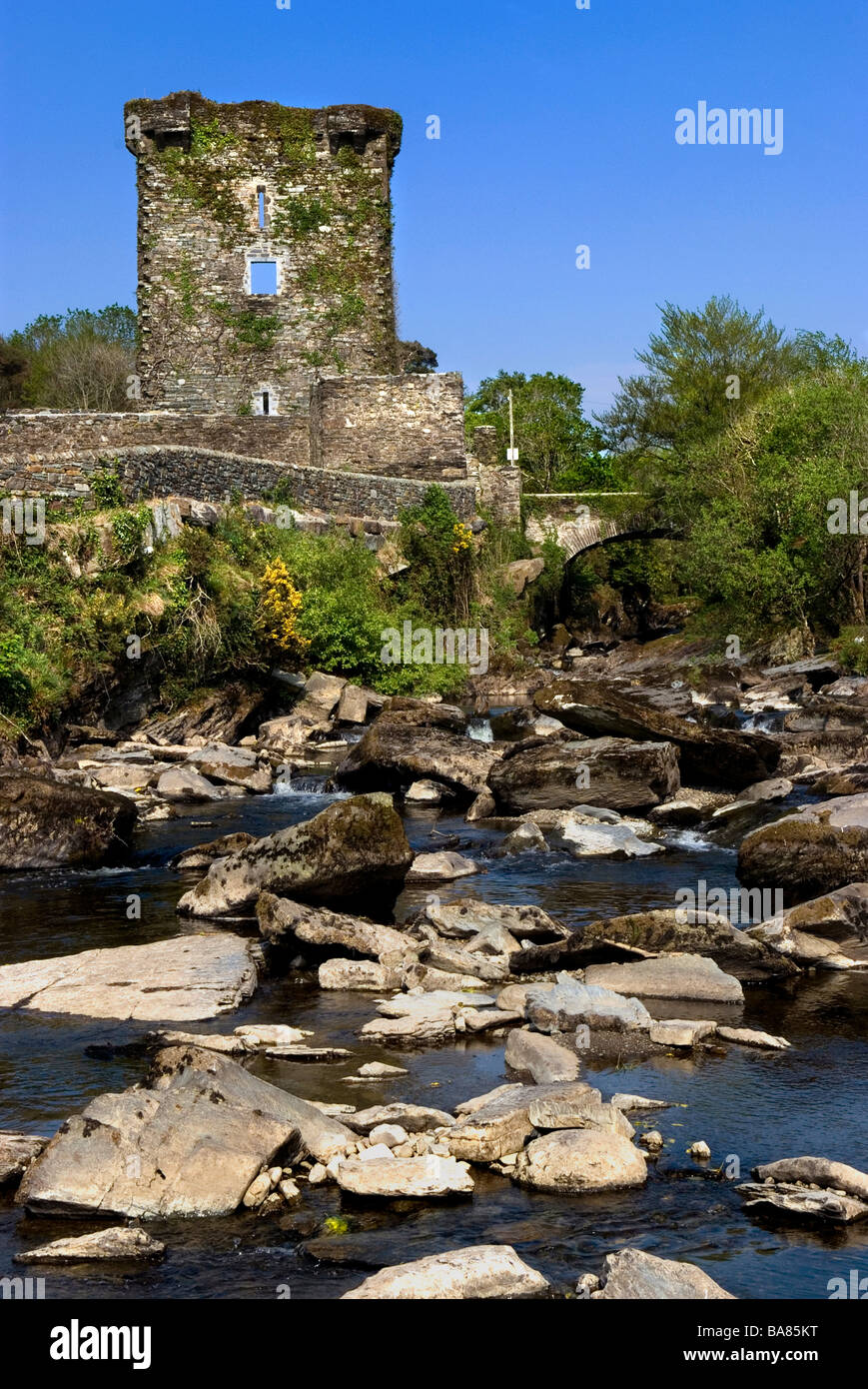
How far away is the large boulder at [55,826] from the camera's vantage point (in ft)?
49.0

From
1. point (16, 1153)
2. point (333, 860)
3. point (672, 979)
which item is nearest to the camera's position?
point (16, 1153)

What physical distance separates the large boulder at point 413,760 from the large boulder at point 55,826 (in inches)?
186

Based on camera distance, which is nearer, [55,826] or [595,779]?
[55,826]

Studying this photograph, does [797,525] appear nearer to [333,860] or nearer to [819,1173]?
[333,860]

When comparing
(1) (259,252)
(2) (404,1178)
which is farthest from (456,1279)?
(1) (259,252)

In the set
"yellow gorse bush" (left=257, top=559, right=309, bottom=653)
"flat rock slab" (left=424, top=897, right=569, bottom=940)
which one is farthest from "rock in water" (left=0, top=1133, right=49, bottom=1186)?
"yellow gorse bush" (left=257, top=559, right=309, bottom=653)

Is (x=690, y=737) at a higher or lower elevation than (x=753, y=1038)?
higher

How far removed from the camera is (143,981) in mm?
10062

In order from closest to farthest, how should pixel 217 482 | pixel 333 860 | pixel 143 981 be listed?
pixel 143 981
pixel 333 860
pixel 217 482

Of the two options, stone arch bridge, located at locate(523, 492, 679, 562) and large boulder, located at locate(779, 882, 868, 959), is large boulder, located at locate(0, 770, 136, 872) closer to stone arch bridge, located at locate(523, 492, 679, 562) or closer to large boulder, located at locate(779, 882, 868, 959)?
large boulder, located at locate(779, 882, 868, 959)

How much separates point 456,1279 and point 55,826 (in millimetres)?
10747

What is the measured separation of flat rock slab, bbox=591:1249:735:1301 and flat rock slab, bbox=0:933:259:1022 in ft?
15.4

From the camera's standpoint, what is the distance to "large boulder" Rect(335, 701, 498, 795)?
62.3 feet
